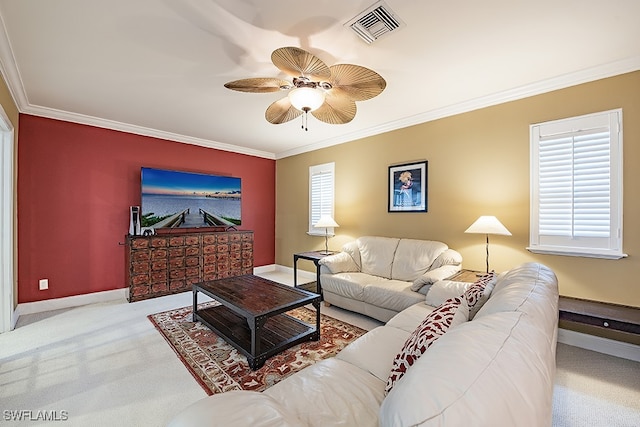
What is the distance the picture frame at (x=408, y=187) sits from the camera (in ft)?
12.3

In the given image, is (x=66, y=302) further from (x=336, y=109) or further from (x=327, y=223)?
(x=336, y=109)

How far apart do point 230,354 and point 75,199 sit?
3.19m

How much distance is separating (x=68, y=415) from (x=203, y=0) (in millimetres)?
2767

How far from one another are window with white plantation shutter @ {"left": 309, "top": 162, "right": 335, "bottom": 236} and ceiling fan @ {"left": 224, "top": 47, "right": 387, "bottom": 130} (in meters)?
2.47

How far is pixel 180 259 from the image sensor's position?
430cm

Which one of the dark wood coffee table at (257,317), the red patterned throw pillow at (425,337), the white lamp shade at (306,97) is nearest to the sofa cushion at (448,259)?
A: the dark wood coffee table at (257,317)

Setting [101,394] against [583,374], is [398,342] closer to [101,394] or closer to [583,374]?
[583,374]

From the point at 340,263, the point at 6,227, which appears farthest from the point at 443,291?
the point at 6,227

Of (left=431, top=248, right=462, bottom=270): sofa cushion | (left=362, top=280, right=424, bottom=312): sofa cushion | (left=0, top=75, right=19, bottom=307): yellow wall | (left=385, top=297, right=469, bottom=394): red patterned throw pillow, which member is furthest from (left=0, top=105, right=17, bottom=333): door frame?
(left=431, top=248, right=462, bottom=270): sofa cushion

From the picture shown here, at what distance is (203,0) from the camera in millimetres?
1708

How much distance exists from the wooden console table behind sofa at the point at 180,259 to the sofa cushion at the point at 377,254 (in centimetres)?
225

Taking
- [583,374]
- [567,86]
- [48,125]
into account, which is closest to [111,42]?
[48,125]

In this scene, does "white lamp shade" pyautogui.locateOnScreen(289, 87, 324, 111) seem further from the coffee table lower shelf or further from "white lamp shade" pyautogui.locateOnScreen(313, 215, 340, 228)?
"white lamp shade" pyautogui.locateOnScreen(313, 215, 340, 228)

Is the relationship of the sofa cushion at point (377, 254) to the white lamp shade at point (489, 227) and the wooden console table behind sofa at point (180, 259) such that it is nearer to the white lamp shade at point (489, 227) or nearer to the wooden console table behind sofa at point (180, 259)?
the white lamp shade at point (489, 227)
